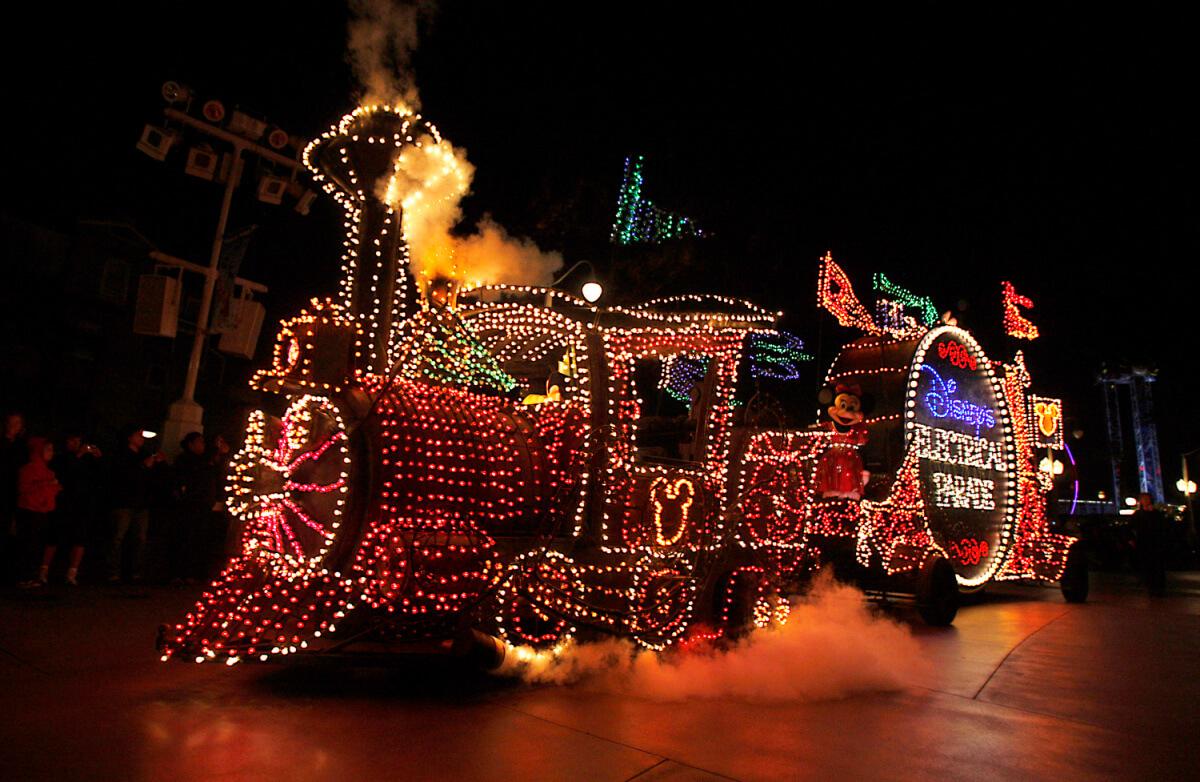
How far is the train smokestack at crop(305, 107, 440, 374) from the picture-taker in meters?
4.19

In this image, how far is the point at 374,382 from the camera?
413cm

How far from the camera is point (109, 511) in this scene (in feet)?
25.7

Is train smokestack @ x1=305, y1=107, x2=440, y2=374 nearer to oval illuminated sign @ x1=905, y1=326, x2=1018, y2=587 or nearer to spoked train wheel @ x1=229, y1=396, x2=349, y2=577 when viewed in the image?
spoked train wheel @ x1=229, y1=396, x2=349, y2=577

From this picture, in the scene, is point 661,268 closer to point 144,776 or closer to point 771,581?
point 771,581

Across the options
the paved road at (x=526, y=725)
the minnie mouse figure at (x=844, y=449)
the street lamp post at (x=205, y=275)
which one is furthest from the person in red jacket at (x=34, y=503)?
the minnie mouse figure at (x=844, y=449)

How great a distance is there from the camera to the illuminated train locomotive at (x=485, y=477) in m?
4.04

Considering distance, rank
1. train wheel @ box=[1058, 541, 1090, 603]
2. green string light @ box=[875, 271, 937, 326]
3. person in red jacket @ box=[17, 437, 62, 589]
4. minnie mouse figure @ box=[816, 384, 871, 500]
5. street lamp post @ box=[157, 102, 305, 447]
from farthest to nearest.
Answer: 1. street lamp post @ box=[157, 102, 305, 447]
2. train wheel @ box=[1058, 541, 1090, 603]
3. green string light @ box=[875, 271, 937, 326]
4. person in red jacket @ box=[17, 437, 62, 589]
5. minnie mouse figure @ box=[816, 384, 871, 500]

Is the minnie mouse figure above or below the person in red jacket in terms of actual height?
above

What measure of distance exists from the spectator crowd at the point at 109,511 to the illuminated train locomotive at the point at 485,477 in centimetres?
405

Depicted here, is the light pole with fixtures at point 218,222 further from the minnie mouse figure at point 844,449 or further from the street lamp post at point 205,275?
the minnie mouse figure at point 844,449

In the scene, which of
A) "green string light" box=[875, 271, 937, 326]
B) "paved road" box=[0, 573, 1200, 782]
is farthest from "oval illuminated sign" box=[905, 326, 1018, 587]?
"paved road" box=[0, 573, 1200, 782]

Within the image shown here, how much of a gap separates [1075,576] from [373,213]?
407 inches

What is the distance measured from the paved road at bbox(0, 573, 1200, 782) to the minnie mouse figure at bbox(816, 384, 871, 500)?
1602mm

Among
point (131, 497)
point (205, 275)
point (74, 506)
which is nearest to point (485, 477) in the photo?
point (131, 497)
